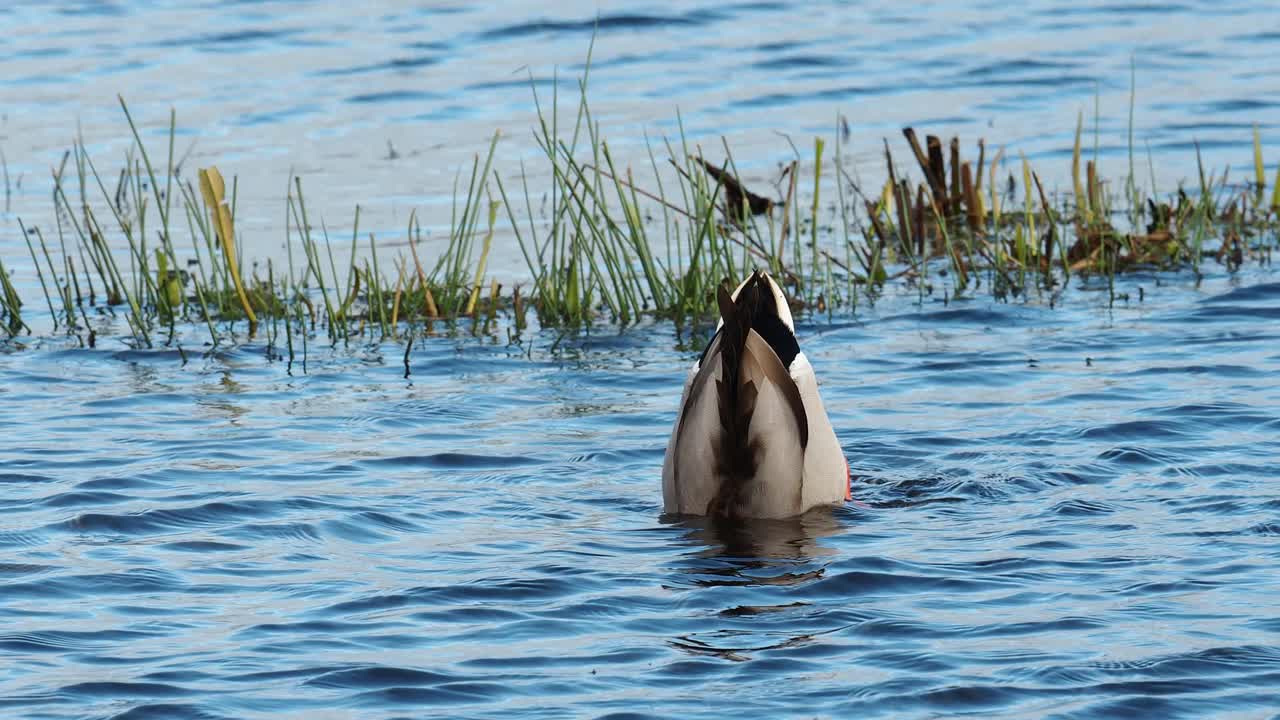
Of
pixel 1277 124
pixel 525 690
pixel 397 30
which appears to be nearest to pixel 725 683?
pixel 525 690

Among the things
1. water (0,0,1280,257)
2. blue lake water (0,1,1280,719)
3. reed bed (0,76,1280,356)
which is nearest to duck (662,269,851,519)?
blue lake water (0,1,1280,719)

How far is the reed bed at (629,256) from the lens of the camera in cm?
930

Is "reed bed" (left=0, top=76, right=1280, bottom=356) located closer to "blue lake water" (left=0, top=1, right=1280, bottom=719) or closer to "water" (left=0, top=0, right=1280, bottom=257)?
"blue lake water" (left=0, top=1, right=1280, bottom=719)

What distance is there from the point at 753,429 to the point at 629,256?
3931 millimetres

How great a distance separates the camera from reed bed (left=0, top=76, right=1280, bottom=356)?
366 inches

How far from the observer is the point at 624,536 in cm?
664

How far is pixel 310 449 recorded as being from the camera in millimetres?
7895

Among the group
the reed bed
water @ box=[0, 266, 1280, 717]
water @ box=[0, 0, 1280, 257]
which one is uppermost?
water @ box=[0, 0, 1280, 257]

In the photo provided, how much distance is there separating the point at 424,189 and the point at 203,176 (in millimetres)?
4704

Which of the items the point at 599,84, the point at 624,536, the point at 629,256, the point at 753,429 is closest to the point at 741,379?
the point at 753,429

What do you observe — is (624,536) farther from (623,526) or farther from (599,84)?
(599,84)

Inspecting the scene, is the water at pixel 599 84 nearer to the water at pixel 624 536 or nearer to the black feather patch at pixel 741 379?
the water at pixel 624 536

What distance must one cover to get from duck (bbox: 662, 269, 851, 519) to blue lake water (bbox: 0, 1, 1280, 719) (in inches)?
4.3

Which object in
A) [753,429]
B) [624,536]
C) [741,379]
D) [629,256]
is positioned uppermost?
[629,256]
